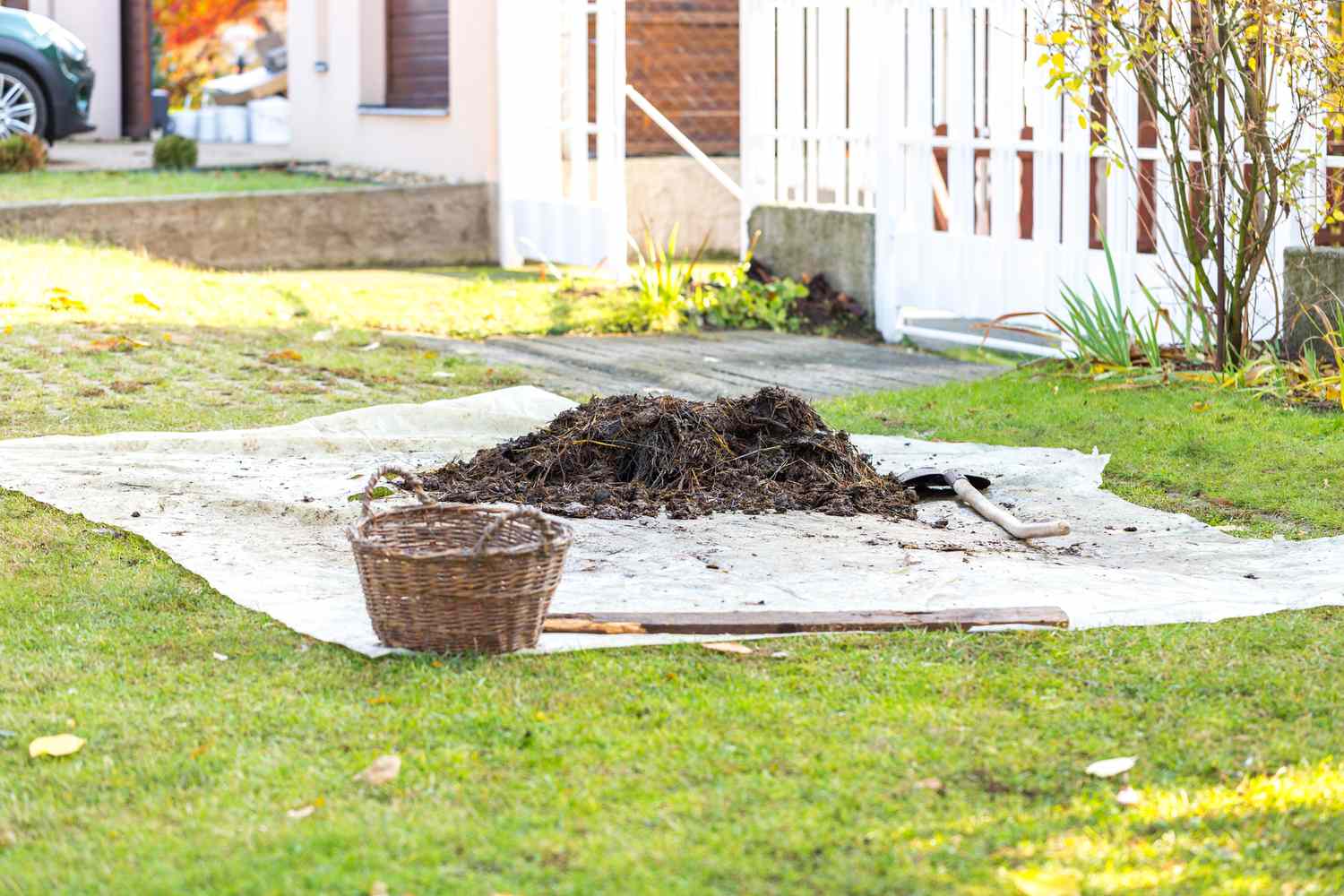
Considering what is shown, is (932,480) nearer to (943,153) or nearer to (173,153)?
(943,153)

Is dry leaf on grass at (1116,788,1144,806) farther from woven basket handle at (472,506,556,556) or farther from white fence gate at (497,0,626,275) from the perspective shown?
white fence gate at (497,0,626,275)

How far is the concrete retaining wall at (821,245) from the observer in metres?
11.0

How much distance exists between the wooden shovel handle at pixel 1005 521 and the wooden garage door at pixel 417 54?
9.90 metres

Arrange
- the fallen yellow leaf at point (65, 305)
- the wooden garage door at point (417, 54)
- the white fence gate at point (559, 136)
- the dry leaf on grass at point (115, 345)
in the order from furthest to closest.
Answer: the wooden garage door at point (417, 54) < the white fence gate at point (559, 136) < the fallen yellow leaf at point (65, 305) < the dry leaf on grass at point (115, 345)

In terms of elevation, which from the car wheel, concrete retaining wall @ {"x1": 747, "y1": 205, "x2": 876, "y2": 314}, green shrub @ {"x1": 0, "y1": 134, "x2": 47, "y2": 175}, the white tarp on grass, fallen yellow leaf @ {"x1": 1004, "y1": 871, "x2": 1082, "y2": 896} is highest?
the car wheel

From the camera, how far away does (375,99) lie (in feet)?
51.7

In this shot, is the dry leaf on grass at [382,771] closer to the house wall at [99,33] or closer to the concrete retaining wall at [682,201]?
the concrete retaining wall at [682,201]

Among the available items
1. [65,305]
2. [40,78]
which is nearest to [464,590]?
[65,305]

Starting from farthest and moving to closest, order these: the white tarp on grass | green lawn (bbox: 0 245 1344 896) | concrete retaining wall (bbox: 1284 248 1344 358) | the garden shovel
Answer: concrete retaining wall (bbox: 1284 248 1344 358) < the garden shovel < the white tarp on grass < green lawn (bbox: 0 245 1344 896)

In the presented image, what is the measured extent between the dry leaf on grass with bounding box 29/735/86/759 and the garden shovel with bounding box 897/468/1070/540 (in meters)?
2.94

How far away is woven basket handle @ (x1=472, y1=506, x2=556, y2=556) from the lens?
3.96 m

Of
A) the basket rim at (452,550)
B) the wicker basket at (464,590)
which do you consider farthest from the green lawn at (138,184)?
the wicker basket at (464,590)

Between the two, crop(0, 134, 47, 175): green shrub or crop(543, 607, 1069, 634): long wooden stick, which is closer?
crop(543, 607, 1069, 634): long wooden stick

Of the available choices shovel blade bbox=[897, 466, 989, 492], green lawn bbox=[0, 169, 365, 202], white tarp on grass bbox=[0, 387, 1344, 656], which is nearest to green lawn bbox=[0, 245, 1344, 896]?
white tarp on grass bbox=[0, 387, 1344, 656]
